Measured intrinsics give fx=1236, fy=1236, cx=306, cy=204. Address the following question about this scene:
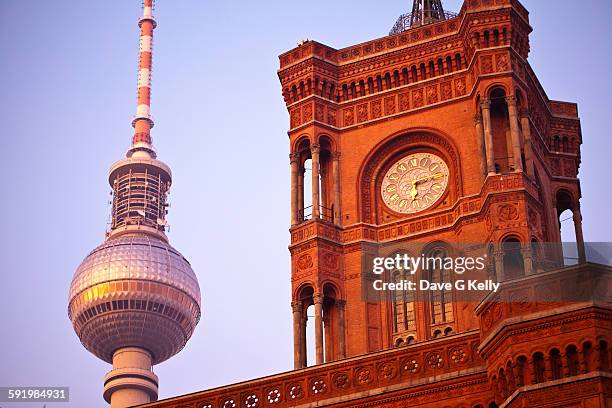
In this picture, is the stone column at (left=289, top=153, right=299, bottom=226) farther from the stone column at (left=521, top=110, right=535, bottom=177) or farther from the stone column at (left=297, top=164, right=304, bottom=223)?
the stone column at (left=521, top=110, right=535, bottom=177)

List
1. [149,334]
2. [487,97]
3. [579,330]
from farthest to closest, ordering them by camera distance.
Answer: [149,334]
[487,97]
[579,330]

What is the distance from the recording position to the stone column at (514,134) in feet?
149

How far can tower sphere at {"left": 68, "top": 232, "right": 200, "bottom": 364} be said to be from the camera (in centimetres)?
14750

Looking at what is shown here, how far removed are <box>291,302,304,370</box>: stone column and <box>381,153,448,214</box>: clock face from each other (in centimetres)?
588

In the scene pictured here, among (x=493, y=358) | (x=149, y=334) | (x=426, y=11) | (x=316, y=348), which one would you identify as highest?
(x=149, y=334)

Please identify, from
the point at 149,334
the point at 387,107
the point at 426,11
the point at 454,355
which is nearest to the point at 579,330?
the point at 454,355

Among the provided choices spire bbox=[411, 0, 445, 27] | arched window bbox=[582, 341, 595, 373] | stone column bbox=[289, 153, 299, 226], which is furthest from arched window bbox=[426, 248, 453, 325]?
arched window bbox=[582, 341, 595, 373]

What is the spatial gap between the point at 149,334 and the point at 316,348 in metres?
107

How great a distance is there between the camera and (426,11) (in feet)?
188

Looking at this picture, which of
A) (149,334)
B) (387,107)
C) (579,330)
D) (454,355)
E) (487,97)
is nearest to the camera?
(579,330)

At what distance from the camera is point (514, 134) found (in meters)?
46.3

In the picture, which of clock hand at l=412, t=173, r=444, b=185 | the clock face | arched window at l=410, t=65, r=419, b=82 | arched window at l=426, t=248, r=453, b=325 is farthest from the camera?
arched window at l=410, t=65, r=419, b=82

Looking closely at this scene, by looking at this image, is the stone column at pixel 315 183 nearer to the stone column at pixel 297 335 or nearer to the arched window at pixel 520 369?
the stone column at pixel 297 335

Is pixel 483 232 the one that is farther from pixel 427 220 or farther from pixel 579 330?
pixel 579 330
